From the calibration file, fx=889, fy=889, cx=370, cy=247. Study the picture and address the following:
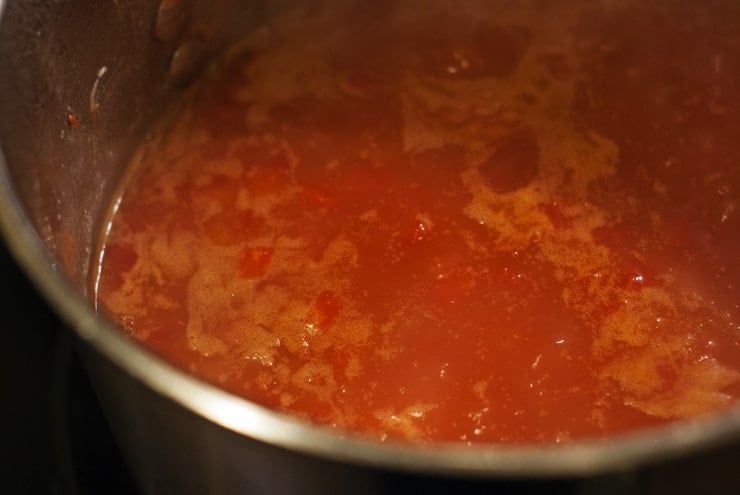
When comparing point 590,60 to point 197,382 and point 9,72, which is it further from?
point 197,382

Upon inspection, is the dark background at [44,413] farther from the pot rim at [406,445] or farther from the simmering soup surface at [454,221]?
the pot rim at [406,445]

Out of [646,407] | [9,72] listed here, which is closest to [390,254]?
[646,407]

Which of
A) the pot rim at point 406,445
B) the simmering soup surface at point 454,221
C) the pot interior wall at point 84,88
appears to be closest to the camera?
the pot rim at point 406,445

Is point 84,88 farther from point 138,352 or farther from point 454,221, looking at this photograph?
point 138,352

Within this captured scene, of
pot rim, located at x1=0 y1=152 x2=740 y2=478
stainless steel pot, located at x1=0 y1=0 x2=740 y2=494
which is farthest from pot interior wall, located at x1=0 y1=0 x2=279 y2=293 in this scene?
pot rim, located at x1=0 y1=152 x2=740 y2=478

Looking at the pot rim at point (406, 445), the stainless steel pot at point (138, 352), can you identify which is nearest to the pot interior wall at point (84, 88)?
the stainless steel pot at point (138, 352)

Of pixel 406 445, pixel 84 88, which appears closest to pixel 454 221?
pixel 84 88

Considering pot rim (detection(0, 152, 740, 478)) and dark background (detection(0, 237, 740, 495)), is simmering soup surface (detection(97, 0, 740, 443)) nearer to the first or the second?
dark background (detection(0, 237, 740, 495))
